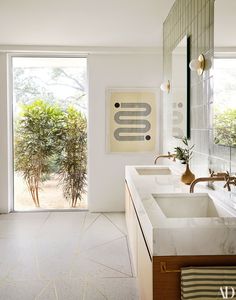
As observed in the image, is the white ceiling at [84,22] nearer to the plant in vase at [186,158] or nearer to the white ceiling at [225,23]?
the white ceiling at [225,23]

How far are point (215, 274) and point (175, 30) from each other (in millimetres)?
2751

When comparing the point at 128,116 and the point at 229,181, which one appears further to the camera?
the point at 128,116

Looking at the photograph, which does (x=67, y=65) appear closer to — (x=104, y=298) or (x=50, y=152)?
(x=50, y=152)

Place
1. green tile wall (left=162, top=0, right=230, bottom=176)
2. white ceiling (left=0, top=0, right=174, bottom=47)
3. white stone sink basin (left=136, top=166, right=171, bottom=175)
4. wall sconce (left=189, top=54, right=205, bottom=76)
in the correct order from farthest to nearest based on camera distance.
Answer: white stone sink basin (left=136, top=166, right=171, bottom=175), white ceiling (left=0, top=0, right=174, bottom=47), wall sconce (left=189, top=54, right=205, bottom=76), green tile wall (left=162, top=0, right=230, bottom=176)

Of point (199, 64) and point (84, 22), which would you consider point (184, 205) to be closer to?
point (199, 64)

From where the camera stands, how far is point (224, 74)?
6.83 feet

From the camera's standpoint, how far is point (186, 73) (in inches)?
117

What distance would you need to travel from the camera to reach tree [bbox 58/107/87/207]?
4.95 metres

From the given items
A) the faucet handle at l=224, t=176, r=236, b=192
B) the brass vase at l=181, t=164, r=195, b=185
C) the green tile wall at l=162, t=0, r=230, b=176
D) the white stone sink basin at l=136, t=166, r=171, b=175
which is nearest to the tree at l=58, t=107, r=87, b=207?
the white stone sink basin at l=136, t=166, r=171, b=175

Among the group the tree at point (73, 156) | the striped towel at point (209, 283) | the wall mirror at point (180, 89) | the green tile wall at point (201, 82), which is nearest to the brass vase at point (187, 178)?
the green tile wall at point (201, 82)

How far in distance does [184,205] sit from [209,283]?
0.75m

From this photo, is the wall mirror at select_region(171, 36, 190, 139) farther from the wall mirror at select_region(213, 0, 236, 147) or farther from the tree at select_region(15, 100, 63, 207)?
the tree at select_region(15, 100, 63, 207)

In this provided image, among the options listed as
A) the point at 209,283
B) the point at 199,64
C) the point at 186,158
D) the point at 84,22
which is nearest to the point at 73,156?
the point at 84,22

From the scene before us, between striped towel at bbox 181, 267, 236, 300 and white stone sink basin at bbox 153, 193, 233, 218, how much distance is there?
0.69 metres
